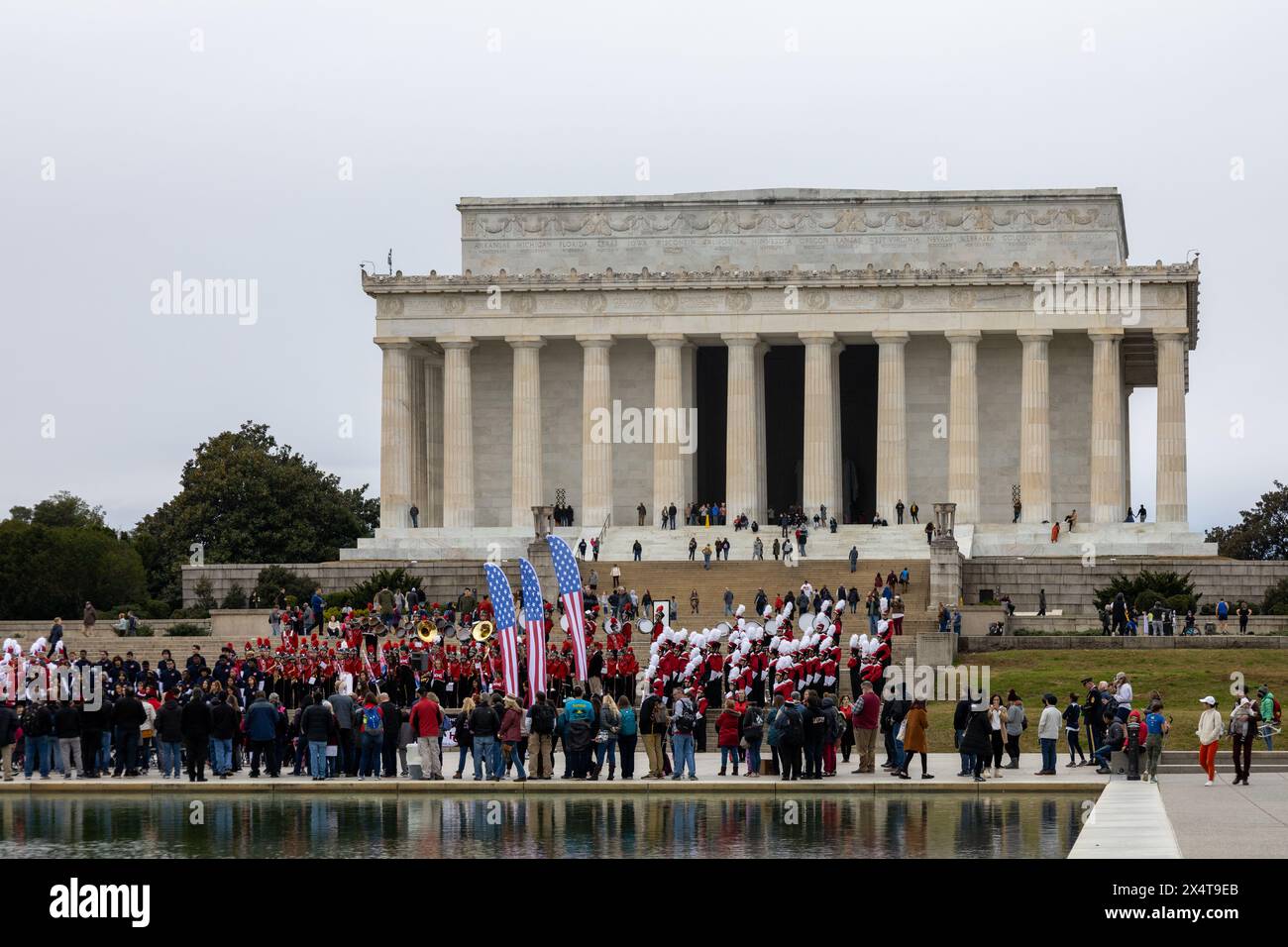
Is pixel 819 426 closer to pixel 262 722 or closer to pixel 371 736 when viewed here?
pixel 371 736

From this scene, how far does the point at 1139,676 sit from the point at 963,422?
37771mm

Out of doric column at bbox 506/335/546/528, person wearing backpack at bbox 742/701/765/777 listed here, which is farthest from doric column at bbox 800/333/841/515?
person wearing backpack at bbox 742/701/765/777

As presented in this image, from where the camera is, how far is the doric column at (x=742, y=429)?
3514 inches

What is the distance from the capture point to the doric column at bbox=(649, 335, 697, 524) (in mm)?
89625

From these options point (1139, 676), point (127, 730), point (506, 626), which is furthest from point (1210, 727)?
point (127, 730)

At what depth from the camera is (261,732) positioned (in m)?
38.5

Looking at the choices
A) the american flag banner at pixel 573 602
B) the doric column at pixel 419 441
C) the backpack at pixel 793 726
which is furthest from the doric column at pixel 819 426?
the backpack at pixel 793 726

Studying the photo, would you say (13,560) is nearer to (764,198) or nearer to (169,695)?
(764,198)

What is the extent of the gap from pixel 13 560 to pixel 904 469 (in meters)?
35.9

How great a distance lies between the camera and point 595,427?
3561 inches

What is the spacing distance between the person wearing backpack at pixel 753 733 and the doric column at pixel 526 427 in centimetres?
5229

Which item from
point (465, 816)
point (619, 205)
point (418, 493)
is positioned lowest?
point (465, 816)

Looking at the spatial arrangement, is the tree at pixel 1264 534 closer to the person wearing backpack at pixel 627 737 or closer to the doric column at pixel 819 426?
the doric column at pixel 819 426
